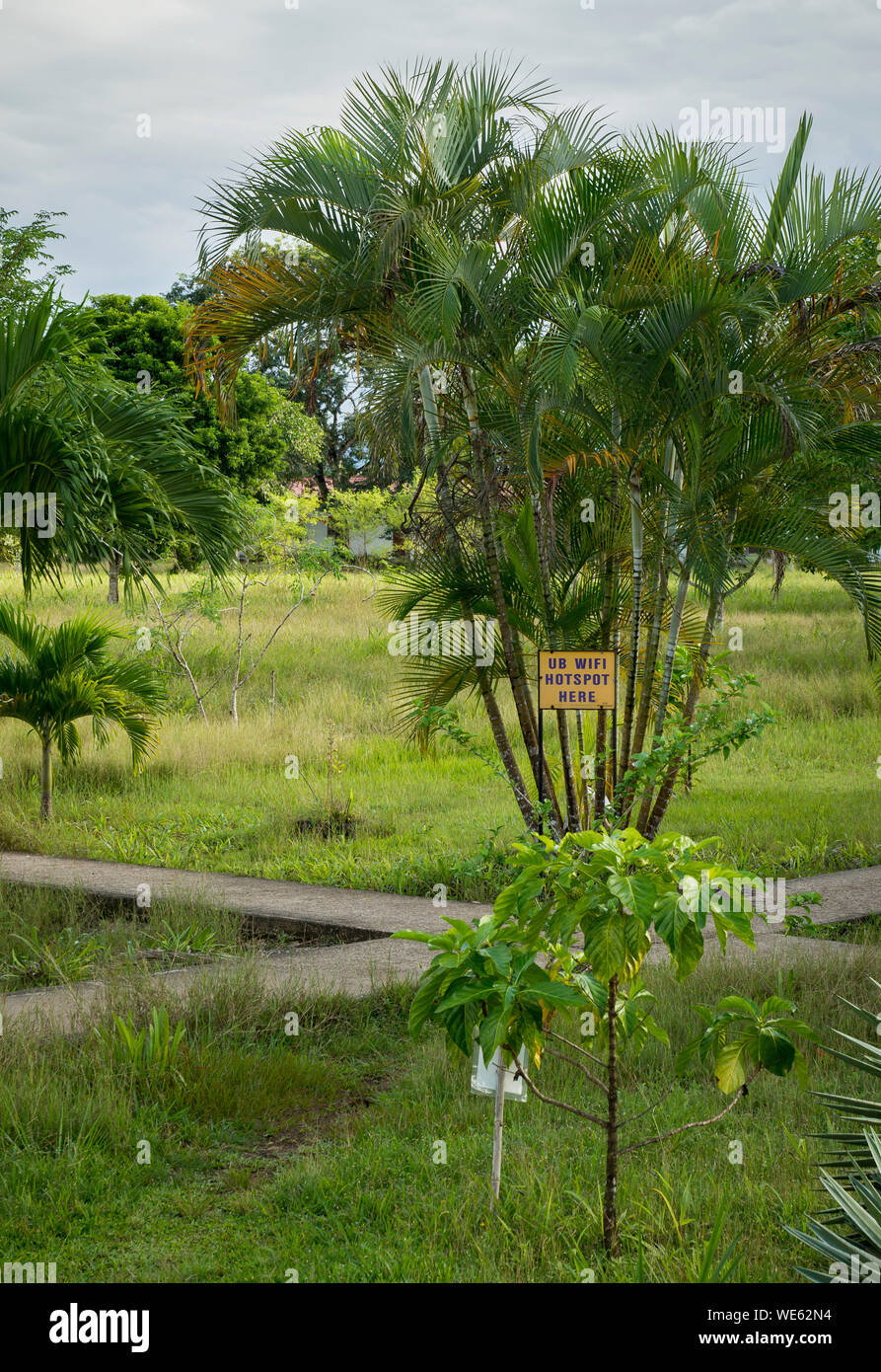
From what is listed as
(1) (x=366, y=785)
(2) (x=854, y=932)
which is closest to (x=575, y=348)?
(2) (x=854, y=932)

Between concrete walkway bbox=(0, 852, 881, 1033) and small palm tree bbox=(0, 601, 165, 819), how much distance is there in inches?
54.1

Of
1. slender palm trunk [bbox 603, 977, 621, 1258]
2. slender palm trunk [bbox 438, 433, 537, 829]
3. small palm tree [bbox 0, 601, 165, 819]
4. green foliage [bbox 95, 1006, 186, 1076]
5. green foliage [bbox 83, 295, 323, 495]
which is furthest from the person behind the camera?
green foliage [bbox 83, 295, 323, 495]

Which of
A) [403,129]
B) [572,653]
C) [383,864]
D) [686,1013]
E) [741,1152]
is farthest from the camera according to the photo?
[383,864]

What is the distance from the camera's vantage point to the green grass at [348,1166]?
3400 mm

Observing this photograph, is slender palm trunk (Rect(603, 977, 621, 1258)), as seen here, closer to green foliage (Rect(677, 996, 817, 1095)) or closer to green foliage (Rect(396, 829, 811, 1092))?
green foliage (Rect(677, 996, 817, 1095))

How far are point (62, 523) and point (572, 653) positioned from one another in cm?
314

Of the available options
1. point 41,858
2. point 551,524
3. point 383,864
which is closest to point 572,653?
point 551,524

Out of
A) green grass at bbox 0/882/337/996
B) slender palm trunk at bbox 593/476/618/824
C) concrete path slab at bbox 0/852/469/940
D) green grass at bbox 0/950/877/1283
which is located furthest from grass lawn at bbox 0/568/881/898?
green grass at bbox 0/882/337/996

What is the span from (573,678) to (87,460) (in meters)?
3.03

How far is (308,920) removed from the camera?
7766 mm

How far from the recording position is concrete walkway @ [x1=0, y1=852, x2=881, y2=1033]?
582 cm

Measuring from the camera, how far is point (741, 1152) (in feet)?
13.2

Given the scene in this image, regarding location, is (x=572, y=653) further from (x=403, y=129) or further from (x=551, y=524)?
(x=403, y=129)

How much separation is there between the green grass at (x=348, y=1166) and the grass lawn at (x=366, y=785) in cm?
138
